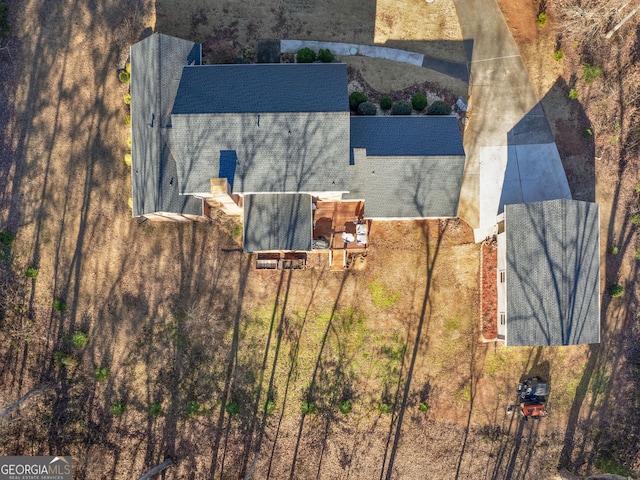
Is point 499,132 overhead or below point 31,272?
overhead

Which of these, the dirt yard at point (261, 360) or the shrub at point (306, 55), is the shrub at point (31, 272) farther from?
the shrub at point (306, 55)

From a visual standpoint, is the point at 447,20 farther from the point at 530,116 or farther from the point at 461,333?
the point at 461,333

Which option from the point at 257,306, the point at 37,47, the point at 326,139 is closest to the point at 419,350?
the point at 257,306

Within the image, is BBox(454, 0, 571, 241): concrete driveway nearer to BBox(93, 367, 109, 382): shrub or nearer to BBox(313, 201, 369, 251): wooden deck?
BBox(313, 201, 369, 251): wooden deck

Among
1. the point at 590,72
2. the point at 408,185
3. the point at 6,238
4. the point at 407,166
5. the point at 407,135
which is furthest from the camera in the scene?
the point at 590,72

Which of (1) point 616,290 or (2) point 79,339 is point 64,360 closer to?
(2) point 79,339

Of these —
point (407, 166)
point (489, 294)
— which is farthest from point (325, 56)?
point (489, 294)

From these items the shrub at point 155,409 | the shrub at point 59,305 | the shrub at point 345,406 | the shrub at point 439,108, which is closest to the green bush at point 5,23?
the shrub at point 59,305

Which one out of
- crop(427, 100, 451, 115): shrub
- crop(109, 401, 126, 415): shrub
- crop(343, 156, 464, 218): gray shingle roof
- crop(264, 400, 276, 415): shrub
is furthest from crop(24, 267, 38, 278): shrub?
crop(427, 100, 451, 115): shrub
